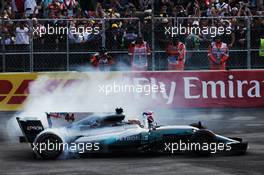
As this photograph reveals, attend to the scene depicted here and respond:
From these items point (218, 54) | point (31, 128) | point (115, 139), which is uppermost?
point (218, 54)

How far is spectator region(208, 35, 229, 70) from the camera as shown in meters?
21.3

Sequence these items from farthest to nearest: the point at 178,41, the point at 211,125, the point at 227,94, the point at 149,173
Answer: the point at 178,41 → the point at 227,94 → the point at 211,125 → the point at 149,173

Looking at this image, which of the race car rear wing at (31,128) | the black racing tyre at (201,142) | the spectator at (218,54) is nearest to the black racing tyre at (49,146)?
the race car rear wing at (31,128)

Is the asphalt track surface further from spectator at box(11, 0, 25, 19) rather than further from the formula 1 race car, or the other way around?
spectator at box(11, 0, 25, 19)

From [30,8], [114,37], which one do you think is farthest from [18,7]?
[114,37]

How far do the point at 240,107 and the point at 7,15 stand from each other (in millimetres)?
7728

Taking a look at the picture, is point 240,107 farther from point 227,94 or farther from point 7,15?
point 7,15

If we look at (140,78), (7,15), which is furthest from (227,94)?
(7,15)

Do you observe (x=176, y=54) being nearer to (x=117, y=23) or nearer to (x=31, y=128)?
(x=117, y=23)

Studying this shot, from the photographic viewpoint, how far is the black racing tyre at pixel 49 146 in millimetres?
12375

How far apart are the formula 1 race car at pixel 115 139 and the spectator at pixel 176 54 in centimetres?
879

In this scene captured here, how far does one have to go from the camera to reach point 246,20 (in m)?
21.5

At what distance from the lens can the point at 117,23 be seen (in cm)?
2147

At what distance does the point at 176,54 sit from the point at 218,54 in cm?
126
